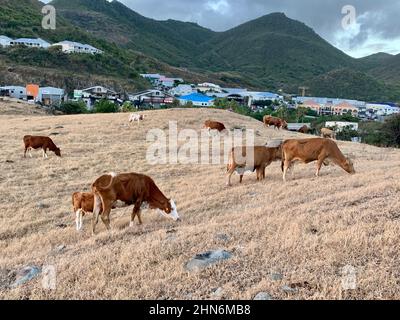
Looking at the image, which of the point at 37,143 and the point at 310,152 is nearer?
the point at 310,152

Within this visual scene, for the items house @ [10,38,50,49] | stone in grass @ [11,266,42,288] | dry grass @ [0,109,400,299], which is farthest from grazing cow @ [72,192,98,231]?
house @ [10,38,50,49]

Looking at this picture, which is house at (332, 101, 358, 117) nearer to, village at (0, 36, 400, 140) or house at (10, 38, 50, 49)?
village at (0, 36, 400, 140)

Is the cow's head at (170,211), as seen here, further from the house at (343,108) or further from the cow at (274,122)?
the house at (343,108)

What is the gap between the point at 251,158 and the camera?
1669 centimetres

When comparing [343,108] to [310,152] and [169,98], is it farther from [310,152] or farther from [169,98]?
[310,152]

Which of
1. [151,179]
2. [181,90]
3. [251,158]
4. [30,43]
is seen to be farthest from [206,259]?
[181,90]

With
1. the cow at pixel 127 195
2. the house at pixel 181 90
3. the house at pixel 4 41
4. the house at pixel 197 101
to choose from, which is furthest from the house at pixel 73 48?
the cow at pixel 127 195

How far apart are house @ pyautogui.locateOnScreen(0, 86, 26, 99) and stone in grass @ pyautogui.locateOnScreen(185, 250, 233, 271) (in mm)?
91748

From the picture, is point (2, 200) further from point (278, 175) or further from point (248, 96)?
point (248, 96)

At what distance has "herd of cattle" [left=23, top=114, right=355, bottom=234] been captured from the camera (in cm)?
1170

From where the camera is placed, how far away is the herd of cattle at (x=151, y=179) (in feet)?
38.4

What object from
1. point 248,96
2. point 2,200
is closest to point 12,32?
point 248,96

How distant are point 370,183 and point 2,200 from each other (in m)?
12.2

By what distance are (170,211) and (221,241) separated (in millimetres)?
3315
